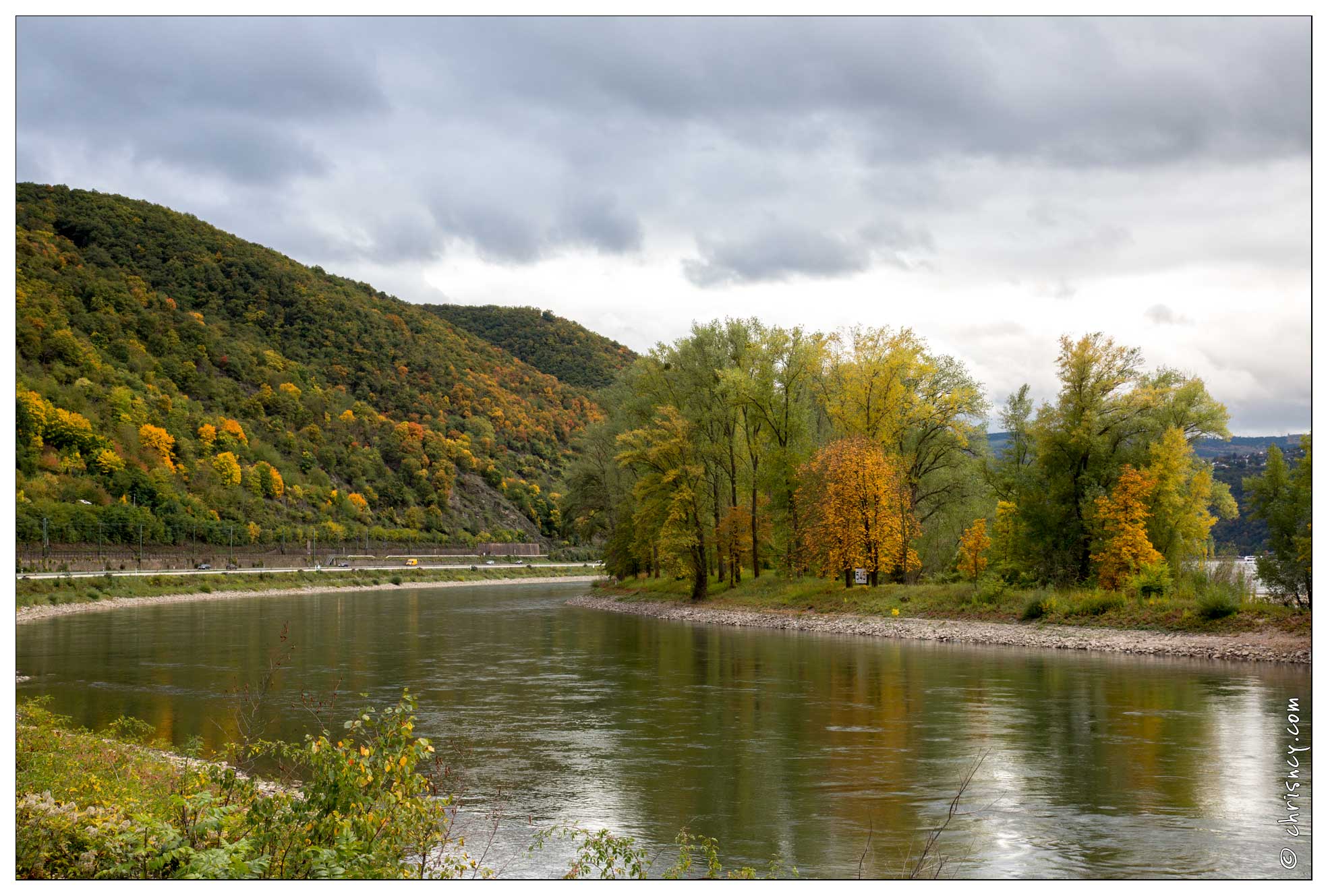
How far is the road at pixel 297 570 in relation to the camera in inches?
2655

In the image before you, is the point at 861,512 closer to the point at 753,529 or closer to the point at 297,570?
the point at 753,529

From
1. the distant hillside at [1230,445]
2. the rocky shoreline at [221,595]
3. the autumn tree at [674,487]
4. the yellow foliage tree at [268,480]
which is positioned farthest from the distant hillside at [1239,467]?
the yellow foliage tree at [268,480]

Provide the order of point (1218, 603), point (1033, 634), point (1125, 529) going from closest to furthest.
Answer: point (1218, 603) < point (1033, 634) < point (1125, 529)

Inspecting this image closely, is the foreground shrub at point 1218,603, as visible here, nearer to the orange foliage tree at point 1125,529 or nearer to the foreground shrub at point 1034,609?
the orange foliage tree at point 1125,529

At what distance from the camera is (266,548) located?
95062mm

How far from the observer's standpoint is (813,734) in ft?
67.7

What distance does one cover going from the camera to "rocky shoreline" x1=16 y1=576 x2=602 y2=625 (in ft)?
180

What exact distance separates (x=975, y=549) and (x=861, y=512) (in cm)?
522

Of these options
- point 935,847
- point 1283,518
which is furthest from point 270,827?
point 1283,518

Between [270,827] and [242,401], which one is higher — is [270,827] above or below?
below

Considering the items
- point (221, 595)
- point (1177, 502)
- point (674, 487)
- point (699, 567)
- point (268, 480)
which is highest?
point (268, 480)

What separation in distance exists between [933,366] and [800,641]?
17.4m

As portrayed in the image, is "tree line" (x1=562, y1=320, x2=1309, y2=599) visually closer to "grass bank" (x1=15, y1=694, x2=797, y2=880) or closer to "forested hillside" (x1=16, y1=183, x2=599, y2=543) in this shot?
"grass bank" (x1=15, y1=694, x2=797, y2=880)

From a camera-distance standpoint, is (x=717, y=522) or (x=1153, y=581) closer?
(x=1153, y=581)
